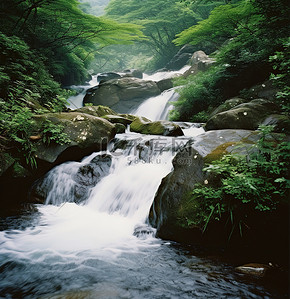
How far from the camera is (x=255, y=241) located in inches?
110

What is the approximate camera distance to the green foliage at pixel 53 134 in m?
5.41

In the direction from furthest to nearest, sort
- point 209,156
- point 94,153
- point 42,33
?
point 42,33, point 94,153, point 209,156

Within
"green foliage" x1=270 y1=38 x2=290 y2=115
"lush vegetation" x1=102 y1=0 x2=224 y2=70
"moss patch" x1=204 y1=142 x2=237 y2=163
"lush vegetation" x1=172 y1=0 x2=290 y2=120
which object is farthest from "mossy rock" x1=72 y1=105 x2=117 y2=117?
"lush vegetation" x1=102 y1=0 x2=224 y2=70

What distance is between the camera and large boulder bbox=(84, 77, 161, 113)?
50.3 feet

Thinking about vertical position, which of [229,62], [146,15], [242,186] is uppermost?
[146,15]

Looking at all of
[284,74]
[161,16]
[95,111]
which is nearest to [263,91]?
[284,74]

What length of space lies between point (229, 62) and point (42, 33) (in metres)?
9.19

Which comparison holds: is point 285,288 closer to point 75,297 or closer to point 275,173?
point 275,173

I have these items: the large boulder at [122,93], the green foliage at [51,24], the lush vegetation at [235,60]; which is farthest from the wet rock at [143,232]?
the large boulder at [122,93]

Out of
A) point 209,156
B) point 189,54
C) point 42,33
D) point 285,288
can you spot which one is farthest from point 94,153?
point 189,54

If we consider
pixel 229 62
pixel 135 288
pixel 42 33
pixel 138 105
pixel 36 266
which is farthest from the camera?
pixel 138 105

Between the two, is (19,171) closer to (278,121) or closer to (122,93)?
(278,121)

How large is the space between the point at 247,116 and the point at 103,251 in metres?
5.60

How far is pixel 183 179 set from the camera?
3.52m
